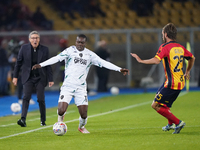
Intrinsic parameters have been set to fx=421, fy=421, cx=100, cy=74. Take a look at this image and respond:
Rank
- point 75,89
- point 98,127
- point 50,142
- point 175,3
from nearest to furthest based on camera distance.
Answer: point 50,142 → point 75,89 → point 98,127 → point 175,3

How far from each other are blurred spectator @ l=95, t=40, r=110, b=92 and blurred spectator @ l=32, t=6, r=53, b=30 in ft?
20.1

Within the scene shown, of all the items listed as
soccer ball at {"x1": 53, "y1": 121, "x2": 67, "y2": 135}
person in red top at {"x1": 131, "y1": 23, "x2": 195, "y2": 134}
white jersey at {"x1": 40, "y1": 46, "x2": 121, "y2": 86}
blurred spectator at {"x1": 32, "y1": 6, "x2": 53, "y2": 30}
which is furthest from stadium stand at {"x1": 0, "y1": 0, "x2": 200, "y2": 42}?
person in red top at {"x1": 131, "y1": 23, "x2": 195, "y2": 134}

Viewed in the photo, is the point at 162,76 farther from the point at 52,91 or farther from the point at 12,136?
the point at 12,136

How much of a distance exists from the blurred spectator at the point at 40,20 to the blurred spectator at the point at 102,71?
614 cm

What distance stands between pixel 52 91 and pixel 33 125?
12.7 m

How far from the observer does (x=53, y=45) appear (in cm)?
2173

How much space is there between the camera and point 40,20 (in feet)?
83.9

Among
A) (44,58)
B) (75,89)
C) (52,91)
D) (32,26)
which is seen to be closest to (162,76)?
(52,91)

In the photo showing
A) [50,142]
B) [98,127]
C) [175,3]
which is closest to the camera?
[50,142]

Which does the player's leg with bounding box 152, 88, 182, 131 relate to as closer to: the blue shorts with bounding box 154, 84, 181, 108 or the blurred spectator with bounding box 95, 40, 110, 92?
the blue shorts with bounding box 154, 84, 181, 108

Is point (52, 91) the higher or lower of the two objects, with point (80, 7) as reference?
lower

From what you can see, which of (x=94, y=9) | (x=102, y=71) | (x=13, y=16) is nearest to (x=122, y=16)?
(x=94, y=9)

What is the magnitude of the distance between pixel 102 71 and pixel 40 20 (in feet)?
22.6

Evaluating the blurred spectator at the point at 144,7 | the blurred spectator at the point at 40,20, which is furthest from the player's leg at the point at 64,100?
the blurred spectator at the point at 144,7
